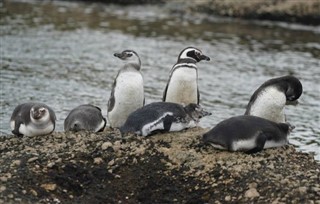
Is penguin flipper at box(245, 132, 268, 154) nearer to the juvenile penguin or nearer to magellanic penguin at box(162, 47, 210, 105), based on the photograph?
magellanic penguin at box(162, 47, 210, 105)

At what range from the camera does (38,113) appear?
30.8 ft

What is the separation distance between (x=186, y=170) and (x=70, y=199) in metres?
1.43

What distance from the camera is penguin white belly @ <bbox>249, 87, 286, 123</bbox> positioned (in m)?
9.91

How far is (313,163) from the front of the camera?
8.95 metres

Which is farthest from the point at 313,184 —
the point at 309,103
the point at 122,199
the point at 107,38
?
the point at 107,38

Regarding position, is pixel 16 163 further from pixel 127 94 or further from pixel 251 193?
pixel 251 193

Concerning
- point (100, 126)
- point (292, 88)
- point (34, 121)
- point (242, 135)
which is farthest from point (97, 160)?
point (292, 88)

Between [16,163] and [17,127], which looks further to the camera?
[17,127]

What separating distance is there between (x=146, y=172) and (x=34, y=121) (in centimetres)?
177

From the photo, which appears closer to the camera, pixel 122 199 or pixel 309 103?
pixel 122 199

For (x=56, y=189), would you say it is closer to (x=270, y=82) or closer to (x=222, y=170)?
(x=222, y=170)

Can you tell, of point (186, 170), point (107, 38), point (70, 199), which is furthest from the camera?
point (107, 38)

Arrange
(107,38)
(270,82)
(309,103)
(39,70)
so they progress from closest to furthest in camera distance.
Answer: (270,82) → (309,103) → (39,70) → (107,38)

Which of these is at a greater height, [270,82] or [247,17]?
[270,82]
